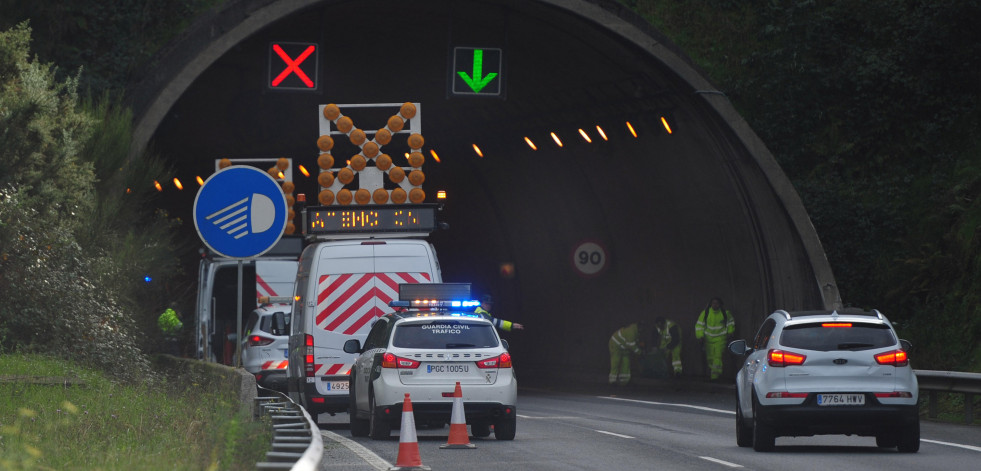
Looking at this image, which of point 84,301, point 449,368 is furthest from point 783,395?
point 84,301

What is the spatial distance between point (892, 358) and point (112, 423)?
799 cm

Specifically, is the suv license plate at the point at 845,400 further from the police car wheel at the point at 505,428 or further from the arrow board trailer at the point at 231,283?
the arrow board trailer at the point at 231,283

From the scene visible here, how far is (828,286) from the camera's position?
26.9 metres

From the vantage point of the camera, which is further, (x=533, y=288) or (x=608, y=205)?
(x=533, y=288)

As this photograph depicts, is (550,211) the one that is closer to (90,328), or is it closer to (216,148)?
(216,148)

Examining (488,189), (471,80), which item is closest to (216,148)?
(488,189)

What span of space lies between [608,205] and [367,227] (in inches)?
504

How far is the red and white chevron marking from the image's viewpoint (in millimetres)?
20875

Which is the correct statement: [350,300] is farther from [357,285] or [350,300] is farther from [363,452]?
[363,452]

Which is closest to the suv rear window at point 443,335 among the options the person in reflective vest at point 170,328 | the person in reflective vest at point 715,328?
the person in reflective vest at point 715,328

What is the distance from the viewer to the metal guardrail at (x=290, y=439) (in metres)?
8.33

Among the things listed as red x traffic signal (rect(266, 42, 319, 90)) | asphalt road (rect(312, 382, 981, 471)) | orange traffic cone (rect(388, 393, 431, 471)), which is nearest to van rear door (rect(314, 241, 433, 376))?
asphalt road (rect(312, 382, 981, 471))

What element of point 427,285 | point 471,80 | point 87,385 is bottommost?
point 87,385

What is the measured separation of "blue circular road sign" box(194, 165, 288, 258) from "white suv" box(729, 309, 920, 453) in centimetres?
541
